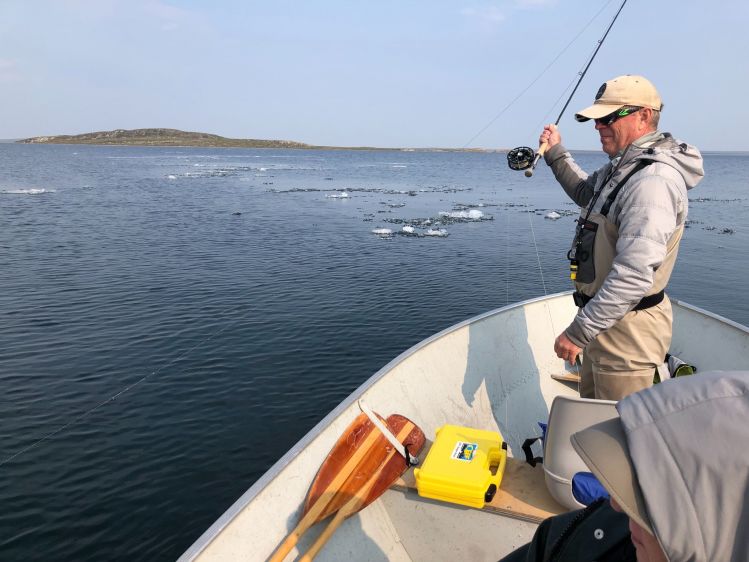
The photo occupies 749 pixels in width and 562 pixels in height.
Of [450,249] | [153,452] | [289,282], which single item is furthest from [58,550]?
[450,249]

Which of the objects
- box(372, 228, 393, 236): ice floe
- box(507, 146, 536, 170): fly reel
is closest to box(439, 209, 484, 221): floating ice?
box(372, 228, 393, 236): ice floe

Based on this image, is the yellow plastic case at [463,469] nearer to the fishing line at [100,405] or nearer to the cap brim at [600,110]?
the cap brim at [600,110]

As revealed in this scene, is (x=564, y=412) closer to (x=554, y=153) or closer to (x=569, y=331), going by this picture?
(x=569, y=331)

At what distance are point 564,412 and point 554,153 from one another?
8.53 ft

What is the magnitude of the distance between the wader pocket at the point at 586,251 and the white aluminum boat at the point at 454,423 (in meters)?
1.62

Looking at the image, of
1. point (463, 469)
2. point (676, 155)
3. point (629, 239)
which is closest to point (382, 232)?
point (463, 469)

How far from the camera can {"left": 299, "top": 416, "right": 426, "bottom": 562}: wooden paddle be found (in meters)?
3.80

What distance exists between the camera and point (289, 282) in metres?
16.7

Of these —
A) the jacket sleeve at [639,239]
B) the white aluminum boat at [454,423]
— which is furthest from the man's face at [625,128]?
the white aluminum boat at [454,423]

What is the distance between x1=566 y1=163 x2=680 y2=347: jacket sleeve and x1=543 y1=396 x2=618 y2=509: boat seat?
576mm

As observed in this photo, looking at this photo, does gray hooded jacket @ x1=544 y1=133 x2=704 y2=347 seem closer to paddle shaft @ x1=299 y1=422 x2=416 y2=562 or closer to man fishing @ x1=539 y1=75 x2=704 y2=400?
man fishing @ x1=539 y1=75 x2=704 y2=400

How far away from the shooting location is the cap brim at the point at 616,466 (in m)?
1.06

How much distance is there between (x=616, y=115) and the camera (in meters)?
3.64

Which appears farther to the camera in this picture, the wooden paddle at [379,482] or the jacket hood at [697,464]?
the wooden paddle at [379,482]
